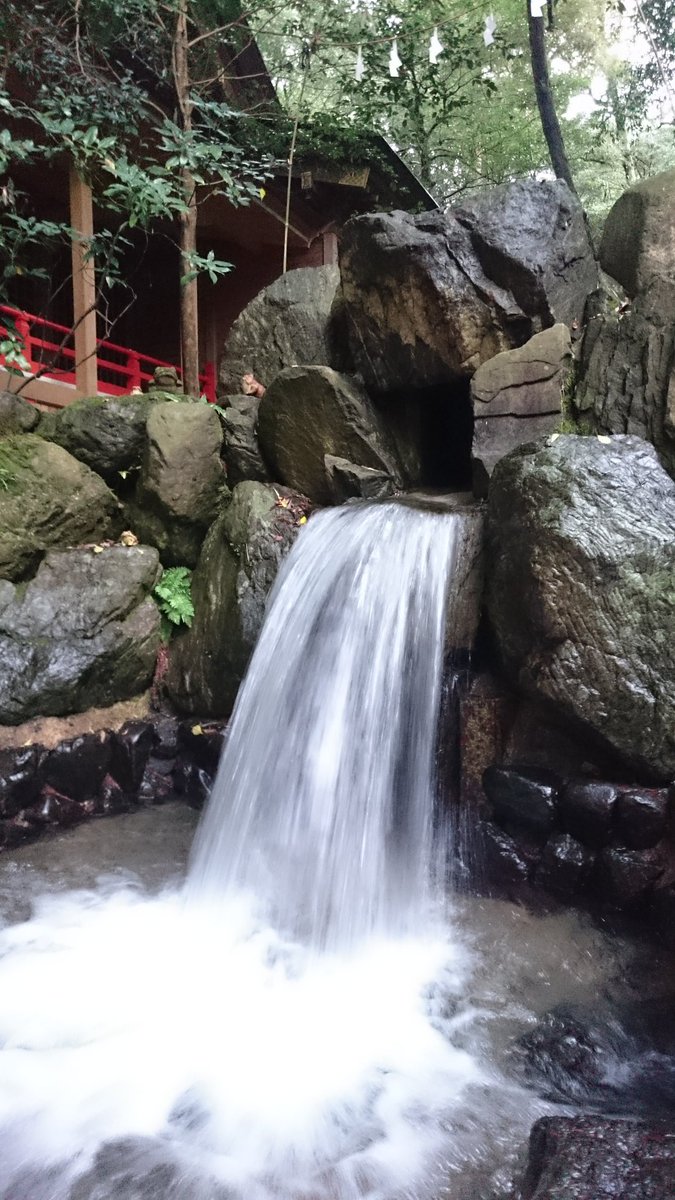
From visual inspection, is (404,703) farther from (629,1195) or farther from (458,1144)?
(629,1195)

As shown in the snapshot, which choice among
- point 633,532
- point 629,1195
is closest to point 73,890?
point 629,1195

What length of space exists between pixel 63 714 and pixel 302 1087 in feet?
10.1

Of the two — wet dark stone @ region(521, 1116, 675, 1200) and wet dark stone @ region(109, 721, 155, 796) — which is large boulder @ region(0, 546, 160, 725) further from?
wet dark stone @ region(521, 1116, 675, 1200)

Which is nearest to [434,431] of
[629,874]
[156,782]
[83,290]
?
[156,782]

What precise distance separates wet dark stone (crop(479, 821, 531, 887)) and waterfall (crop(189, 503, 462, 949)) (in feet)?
0.90

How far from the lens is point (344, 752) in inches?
169

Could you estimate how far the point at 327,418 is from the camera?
5902mm

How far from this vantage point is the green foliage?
18.5 ft

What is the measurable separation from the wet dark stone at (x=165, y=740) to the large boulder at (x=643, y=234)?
4.89m

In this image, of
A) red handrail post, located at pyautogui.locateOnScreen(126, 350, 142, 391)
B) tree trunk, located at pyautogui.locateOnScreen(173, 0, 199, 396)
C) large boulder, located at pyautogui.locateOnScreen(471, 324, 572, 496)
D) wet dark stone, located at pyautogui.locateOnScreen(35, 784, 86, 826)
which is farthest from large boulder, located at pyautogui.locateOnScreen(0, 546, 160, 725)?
red handrail post, located at pyautogui.locateOnScreen(126, 350, 142, 391)

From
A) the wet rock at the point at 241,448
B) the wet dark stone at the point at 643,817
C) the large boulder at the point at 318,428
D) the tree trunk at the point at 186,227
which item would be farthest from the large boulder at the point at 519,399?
the tree trunk at the point at 186,227

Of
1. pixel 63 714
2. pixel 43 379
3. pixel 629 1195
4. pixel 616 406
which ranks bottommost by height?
pixel 629 1195

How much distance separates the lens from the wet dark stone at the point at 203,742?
5105 mm

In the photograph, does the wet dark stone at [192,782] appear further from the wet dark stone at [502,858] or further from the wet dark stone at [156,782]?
the wet dark stone at [502,858]
